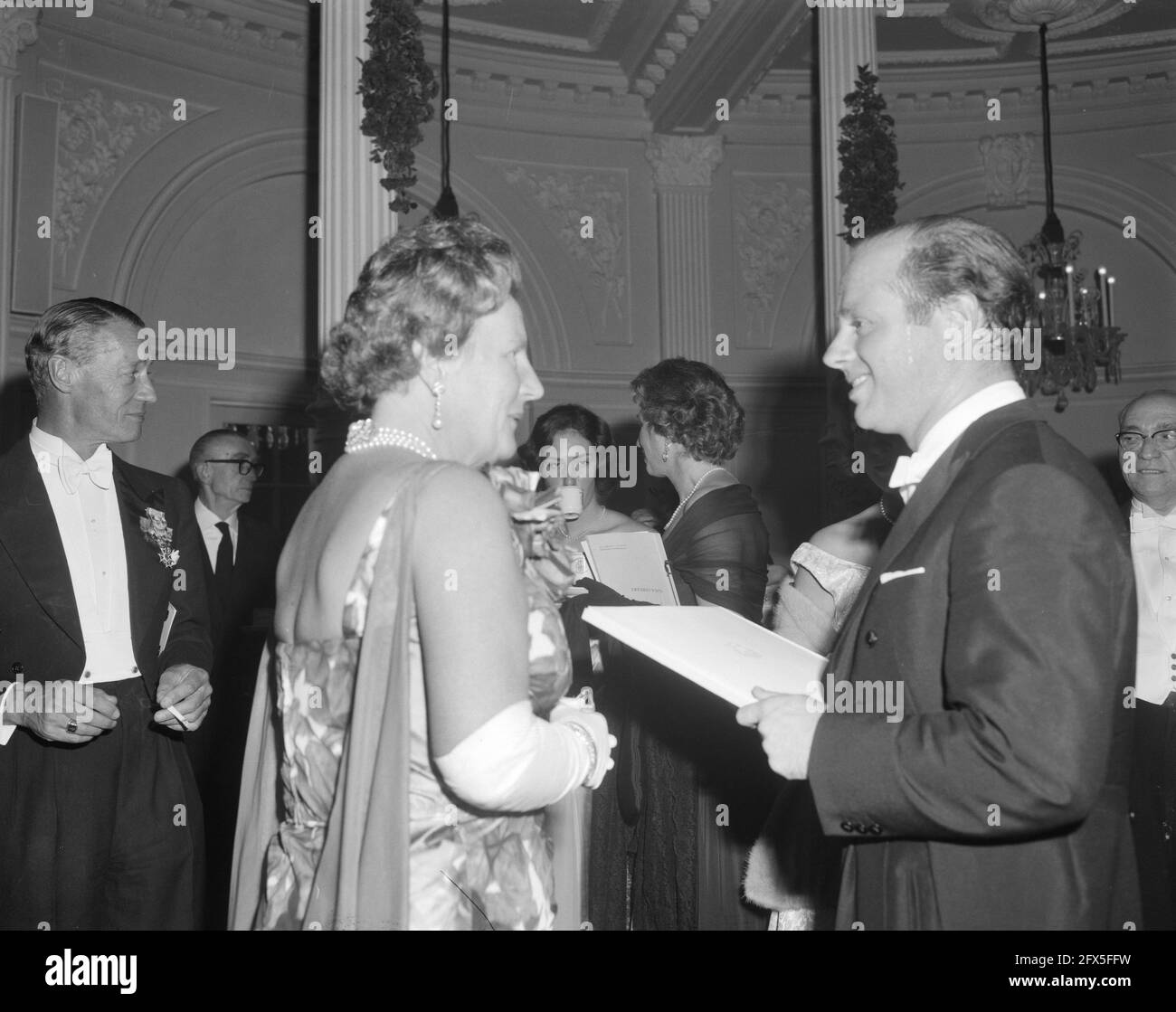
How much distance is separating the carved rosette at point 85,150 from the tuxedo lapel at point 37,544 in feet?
14.4

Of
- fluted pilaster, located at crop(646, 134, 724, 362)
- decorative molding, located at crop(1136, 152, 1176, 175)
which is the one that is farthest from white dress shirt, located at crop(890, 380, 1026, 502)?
decorative molding, located at crop(1136, 152, 1176, 175)

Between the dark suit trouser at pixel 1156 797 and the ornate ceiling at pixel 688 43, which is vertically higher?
the ornate ceiling at pixel 688 43

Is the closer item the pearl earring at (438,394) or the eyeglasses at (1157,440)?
the pearl earring at (438,394)

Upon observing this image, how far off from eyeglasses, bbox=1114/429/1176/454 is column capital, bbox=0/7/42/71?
597cm

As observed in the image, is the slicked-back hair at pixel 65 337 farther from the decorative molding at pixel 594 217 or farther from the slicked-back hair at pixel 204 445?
the decorative molding at pixel 594 217

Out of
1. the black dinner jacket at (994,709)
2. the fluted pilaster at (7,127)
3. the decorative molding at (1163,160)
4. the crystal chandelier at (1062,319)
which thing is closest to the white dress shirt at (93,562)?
the black dinner jacket at (994,709)

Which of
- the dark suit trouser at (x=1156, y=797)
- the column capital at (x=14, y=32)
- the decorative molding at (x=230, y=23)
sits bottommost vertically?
the dark suit trouser at (x=1156, y=797)

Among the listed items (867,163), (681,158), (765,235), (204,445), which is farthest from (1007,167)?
(204,445)

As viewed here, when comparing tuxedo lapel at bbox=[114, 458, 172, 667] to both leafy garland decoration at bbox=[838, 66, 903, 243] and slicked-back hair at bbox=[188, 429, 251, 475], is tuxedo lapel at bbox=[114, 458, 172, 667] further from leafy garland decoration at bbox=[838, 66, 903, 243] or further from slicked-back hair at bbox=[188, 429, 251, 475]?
leafy garland decoration at bbox=[838, 66, 903, 243]

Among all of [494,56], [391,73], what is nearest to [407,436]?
[391,73]

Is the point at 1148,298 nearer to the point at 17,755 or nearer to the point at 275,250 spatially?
the point at 275,250

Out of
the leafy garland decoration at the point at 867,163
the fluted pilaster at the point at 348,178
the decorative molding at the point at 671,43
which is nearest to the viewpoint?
the fluted pilaster at the point at 348,178

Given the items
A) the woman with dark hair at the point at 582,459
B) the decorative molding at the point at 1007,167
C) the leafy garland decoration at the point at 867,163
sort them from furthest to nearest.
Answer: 1. the decorative molding at the point at 1007,167
2. the leafy garland decoration at the point at 867,163
3. the woman with dark hair at the point at 582,459

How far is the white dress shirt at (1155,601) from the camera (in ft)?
11.0
